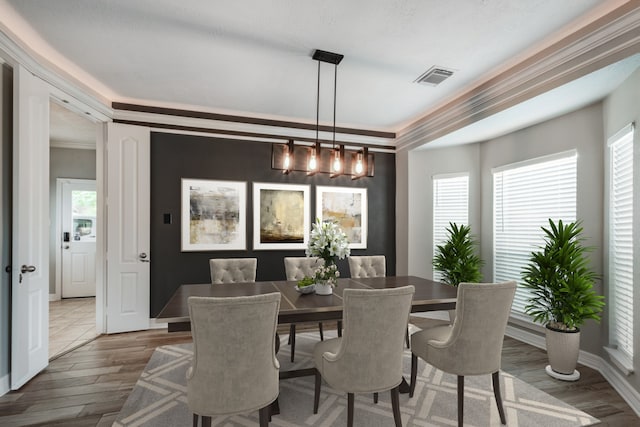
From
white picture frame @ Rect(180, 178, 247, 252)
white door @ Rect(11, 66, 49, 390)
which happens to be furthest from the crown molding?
white picture frame @ Rect(180, 178, 247, 252)

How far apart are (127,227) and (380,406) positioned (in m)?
3.53

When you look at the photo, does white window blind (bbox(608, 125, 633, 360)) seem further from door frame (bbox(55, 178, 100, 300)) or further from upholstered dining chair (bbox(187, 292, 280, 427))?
door frame (bbox(55, 178, 100, 300))

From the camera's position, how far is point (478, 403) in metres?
2.58

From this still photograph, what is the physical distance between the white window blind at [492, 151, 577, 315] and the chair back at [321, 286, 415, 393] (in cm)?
234

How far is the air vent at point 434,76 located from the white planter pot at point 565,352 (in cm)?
265

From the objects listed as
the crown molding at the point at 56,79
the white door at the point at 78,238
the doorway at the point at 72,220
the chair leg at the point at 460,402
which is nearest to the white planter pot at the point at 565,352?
the chair leg at the point at 460,402

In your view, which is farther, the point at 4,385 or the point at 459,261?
the point at 459,261

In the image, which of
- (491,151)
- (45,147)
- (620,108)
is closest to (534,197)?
(491,151)

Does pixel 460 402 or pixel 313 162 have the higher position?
pixel 313 162

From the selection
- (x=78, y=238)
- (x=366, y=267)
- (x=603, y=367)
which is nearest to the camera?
(x=603, y=367)

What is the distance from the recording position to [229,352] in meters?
1.73

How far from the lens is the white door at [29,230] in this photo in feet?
8.94

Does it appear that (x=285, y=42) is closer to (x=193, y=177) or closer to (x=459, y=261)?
(x=193, y=177)

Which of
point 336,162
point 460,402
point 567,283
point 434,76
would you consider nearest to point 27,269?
point 336,162
